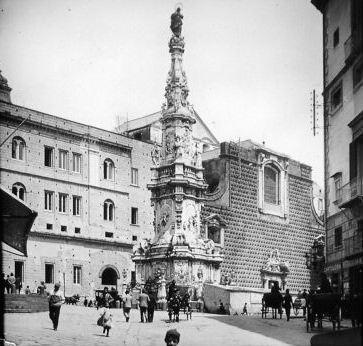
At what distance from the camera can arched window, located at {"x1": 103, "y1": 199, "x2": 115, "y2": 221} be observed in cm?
5112

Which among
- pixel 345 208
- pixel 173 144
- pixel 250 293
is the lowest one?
pixel 250 293

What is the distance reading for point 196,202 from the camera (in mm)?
39438

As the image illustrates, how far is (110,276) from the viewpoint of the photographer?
51.2 m

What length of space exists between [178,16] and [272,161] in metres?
20.6

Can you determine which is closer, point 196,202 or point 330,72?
point 330,72

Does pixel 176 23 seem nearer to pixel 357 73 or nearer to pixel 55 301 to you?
pixel 357 73

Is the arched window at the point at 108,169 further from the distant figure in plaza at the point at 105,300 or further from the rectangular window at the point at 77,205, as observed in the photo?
the distant figure in plaza at the point at 105,300

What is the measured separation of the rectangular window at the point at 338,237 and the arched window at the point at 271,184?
27.4 metres

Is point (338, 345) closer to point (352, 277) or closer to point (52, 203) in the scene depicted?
point (352, 277)

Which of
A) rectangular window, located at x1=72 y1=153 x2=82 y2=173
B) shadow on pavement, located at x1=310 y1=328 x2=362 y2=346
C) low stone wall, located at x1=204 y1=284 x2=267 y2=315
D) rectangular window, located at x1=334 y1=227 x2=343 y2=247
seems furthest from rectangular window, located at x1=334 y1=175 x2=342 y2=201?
rectangular window, located at x1=72 y1=153 x2=82 y2=173

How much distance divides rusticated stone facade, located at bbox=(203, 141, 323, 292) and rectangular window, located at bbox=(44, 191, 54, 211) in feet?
35.3

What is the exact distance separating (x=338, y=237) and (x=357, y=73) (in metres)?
6.86

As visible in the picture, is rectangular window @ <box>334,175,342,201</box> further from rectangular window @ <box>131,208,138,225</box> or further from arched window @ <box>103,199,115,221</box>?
rectangular window @ <box>131,208,138,225</box>

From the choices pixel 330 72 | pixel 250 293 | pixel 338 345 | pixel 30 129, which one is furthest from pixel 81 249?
pixel 338 345
